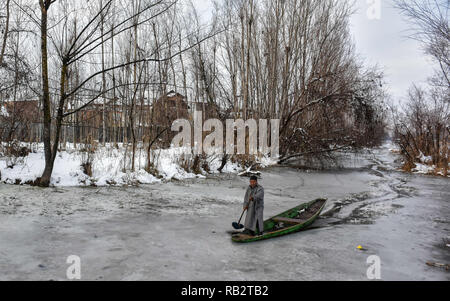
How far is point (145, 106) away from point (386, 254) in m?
14.3

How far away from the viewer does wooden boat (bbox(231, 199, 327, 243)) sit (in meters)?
6.59

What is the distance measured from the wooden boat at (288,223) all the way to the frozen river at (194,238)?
17 cm

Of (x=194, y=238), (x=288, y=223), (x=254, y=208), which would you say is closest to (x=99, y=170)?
(x=194, y=238)

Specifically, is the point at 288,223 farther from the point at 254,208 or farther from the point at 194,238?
the point at 194,238

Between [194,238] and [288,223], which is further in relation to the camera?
[288,223]

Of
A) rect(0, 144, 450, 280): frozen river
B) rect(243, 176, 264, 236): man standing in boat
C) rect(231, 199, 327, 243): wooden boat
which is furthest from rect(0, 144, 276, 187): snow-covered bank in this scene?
rect(243, 176, 264, 236): man standing in boat

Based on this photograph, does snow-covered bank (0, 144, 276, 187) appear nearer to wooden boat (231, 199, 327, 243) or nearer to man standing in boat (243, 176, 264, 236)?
wooden boat (231, 199, 327, 243)

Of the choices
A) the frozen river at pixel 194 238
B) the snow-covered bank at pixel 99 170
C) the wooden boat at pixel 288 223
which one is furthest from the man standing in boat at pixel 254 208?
the snow-covered bank at pixel 99 170

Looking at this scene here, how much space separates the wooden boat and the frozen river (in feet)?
0.55

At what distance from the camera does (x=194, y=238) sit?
22.2ft

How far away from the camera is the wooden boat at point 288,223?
6594 mm

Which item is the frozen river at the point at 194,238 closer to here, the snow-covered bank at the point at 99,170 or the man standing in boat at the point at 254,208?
the man standing in boat at the point at 254,208

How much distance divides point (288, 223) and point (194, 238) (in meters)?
2.35
